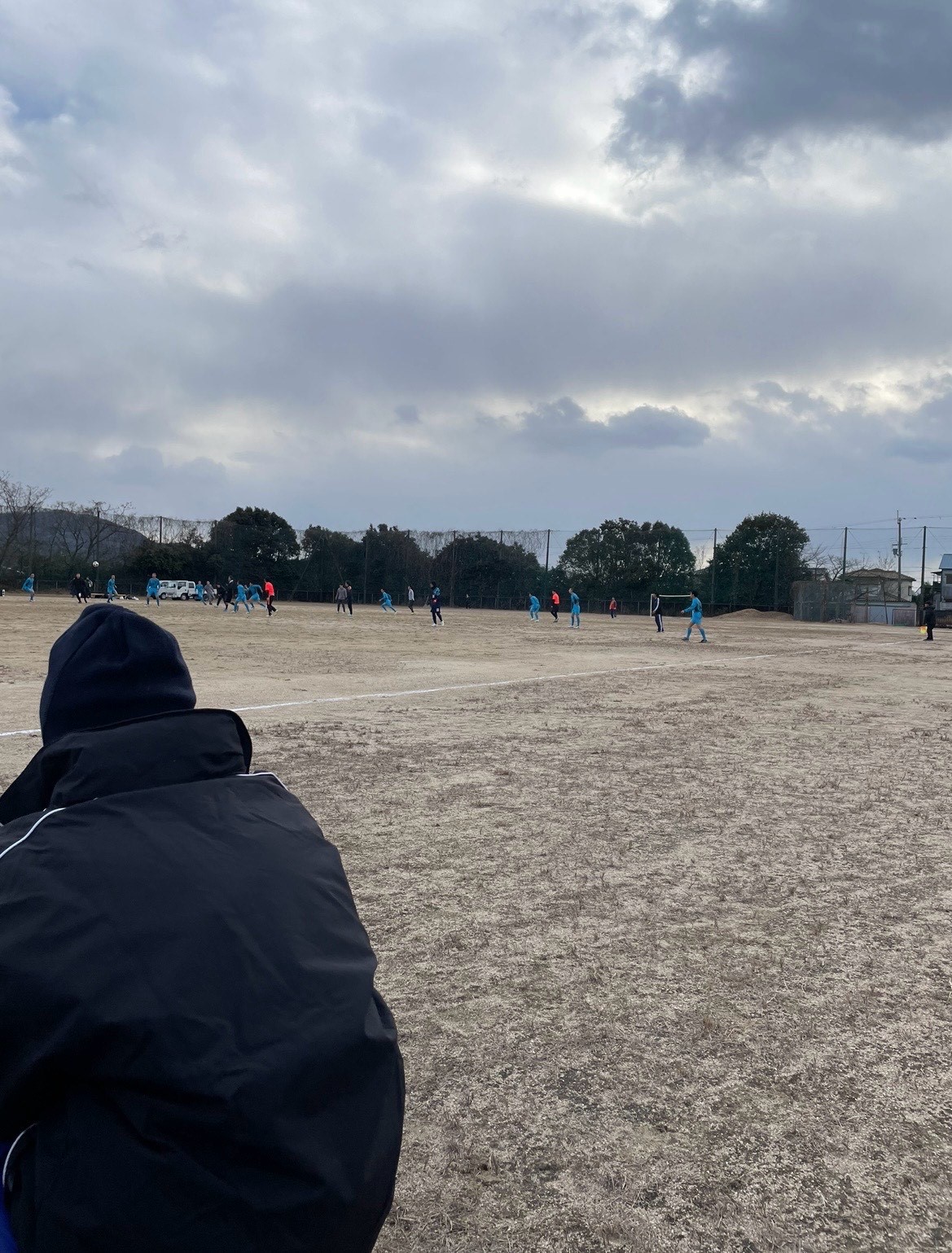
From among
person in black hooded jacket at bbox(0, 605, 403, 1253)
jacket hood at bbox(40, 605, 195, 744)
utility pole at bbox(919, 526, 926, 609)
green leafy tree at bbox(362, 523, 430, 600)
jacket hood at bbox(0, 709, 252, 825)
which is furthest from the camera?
green leafy tree at bbox(362, 523, 430, 600)

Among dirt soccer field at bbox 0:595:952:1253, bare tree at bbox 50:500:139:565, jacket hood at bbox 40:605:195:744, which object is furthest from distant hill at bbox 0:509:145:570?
jacket hood at bbox 40:605:195:744

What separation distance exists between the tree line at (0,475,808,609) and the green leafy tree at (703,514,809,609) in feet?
0.19

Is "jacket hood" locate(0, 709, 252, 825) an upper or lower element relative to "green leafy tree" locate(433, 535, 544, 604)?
lower

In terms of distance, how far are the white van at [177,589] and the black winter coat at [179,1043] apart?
64.4 metres

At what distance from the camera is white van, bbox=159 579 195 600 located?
6406 cm

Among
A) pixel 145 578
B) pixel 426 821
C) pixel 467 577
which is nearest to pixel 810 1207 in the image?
pixel 426 821

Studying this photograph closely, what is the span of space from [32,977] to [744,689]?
13973mm

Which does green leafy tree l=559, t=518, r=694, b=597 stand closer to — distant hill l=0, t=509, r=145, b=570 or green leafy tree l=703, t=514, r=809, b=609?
green leafy tree l=703, t=514, r=809, b=609

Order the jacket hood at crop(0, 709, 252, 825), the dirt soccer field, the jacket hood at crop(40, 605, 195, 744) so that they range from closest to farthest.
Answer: the jacket hood at crop(0, 709, 252, 825) → the jacket hood at crop(40, 605, 195, 744) → the dirt soccer field

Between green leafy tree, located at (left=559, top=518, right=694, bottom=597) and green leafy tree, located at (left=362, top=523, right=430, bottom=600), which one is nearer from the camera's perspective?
green leafy tree, located at (left=559, top=518, right=694, bottom=597)

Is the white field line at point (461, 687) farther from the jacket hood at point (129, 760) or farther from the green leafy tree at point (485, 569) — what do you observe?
the green leafy tree at point (485, 569)

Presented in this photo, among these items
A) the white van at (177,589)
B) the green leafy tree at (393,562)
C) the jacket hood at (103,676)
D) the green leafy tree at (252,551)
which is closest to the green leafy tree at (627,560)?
the green leafy tree at (393,562)

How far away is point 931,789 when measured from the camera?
727cm

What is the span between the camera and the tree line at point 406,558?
2286 inches
